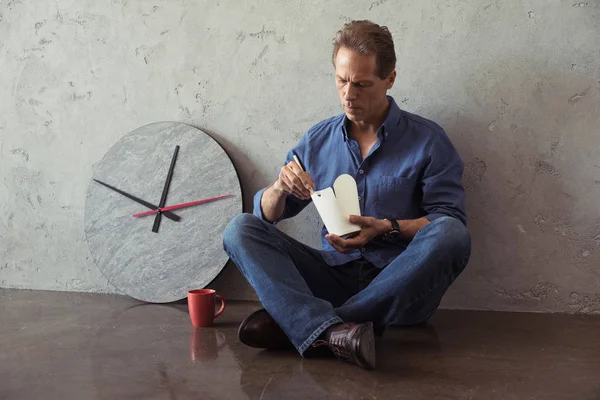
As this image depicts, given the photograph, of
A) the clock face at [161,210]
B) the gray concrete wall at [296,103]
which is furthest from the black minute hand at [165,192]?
the gray concrete wall at [296,103]

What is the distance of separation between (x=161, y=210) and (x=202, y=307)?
0.65 metres

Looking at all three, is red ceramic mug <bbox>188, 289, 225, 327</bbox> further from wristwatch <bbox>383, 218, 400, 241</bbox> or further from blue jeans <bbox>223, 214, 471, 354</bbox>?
wristwatch <bbox>383, 218, 400, 241</bbox>

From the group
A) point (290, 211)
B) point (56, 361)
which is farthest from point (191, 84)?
point (56, 361)

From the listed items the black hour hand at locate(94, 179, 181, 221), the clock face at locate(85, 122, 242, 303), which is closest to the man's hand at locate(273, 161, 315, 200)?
the clock face at locate(85, 122, 242, 303)

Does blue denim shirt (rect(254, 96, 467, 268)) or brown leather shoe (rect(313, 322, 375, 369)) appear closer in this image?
brown leather shoe (rect(313, 322, 375, 369))

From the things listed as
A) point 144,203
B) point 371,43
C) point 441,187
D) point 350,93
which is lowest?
point 144,203

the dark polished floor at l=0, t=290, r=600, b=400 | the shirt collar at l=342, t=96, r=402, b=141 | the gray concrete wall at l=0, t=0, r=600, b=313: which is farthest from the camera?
the gray concrete wall at l=0, t=0, r=600, b=313

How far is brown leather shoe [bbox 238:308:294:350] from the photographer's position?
2.06m

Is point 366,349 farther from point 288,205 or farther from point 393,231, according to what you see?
point 288,205

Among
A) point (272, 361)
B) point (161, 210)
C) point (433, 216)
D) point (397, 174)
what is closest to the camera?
point (272, 361)

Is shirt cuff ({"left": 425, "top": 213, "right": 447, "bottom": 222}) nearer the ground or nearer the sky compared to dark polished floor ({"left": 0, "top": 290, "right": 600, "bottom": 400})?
nearer the sky

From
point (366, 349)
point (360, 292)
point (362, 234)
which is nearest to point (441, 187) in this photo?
point (362, 234)

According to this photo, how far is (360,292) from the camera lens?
209cm

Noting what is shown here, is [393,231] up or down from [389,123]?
down
